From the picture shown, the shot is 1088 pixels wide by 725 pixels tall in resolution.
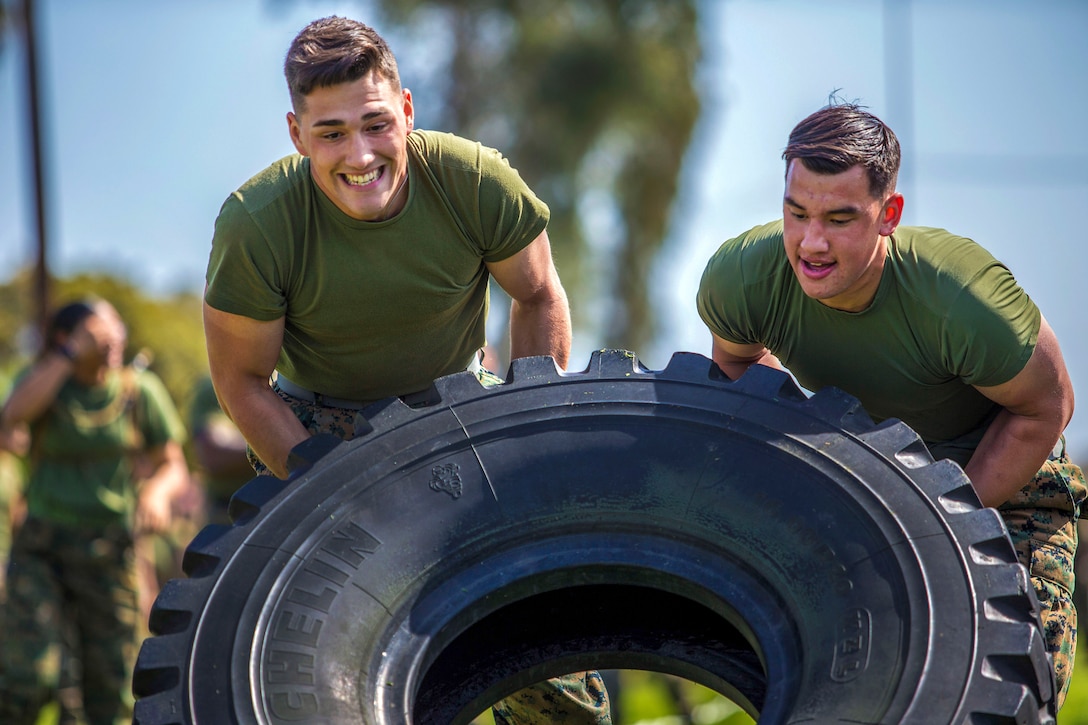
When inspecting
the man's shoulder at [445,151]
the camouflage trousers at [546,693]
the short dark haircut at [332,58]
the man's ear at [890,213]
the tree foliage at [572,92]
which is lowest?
the camouflage trousers at [546,693]

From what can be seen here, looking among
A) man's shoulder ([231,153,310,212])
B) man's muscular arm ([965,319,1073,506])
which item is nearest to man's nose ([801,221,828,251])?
man's muscular arm ([965,319,1073,506])

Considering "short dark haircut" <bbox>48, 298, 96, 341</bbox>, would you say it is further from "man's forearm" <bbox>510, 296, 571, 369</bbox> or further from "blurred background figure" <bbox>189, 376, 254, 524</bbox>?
"man's forearm" <bbox>510, 296, 571, 369</bbox>

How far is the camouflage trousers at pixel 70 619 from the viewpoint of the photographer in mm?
5902

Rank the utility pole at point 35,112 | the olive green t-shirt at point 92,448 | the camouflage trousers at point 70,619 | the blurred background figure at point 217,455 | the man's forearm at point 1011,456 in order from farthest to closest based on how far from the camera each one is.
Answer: the utility pole at point 35,112 → the blurred background figure at point 217,455 → the olive green t-shirt at point 92,448 → the camouflage trousers at point 70,619 → the man's forearm at point 1011,456

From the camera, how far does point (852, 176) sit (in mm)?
2844

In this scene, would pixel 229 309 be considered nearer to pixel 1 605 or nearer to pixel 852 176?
pixel 852 176

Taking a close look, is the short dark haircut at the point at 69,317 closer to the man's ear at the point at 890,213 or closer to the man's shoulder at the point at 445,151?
the man's shoulder at the point at 445,151

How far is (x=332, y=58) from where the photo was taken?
3014 mm

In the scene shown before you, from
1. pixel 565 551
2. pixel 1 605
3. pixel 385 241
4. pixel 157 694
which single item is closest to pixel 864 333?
pixel 565 551

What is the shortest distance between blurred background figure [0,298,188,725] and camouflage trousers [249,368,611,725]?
3096 mm

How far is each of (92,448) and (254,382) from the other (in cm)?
345

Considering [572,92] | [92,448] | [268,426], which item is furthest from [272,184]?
[572,92]

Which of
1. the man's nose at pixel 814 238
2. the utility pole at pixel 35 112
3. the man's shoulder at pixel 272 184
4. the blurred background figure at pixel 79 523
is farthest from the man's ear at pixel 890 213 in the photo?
the utility pole at pixel 35 112

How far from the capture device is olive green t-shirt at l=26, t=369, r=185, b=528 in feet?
20.2
